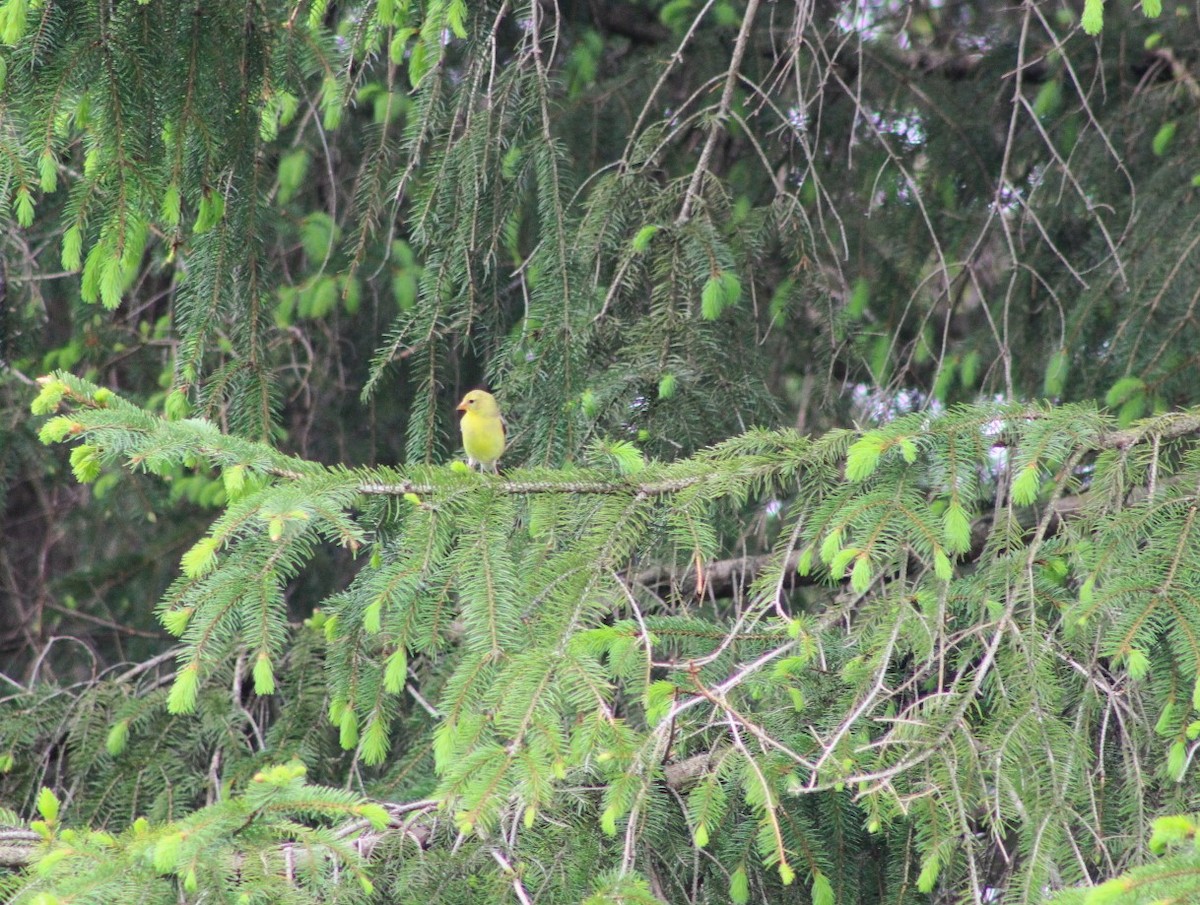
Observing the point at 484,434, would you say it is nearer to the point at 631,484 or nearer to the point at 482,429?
the point at 482,429

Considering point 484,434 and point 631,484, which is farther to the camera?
point 484,434

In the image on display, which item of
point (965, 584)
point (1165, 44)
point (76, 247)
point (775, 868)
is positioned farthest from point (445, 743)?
point (1165, 44)

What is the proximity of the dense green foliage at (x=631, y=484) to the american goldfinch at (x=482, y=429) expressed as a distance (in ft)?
1.05

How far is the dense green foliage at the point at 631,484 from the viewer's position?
2.38 m

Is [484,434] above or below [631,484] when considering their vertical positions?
below

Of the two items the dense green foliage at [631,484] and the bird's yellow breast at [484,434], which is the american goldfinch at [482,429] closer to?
the bird's yellow breast at [484,434]

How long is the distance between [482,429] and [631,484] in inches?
56.8

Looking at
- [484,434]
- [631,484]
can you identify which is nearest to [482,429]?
[484,434]

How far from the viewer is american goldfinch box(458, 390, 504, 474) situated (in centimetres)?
407

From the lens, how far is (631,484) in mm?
2707

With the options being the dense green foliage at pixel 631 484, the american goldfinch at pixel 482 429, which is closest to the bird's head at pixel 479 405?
the american goldfinch at pixel 482 429

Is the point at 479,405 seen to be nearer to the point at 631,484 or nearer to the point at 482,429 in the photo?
the point at 482,429

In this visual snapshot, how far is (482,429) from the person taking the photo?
13.4 feet

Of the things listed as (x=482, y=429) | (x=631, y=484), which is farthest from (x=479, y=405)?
(x=631, y=484)
